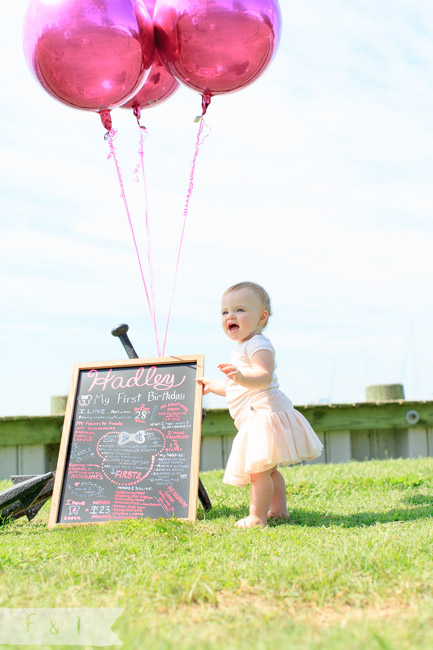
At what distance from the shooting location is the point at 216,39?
10.7 ft

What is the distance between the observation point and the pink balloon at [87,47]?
10.4 ft

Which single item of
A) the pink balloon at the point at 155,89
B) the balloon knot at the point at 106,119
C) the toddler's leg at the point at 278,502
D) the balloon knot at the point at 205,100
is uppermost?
the pink balloon at the point at 155,89

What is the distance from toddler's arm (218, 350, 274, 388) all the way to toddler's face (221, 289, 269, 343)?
18cm

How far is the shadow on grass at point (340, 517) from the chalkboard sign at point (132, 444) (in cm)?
37

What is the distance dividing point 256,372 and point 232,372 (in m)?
0.14

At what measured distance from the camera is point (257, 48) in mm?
3377

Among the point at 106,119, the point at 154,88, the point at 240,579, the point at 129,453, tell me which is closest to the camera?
the point at 240,579

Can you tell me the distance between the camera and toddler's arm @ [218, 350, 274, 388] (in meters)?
3.11

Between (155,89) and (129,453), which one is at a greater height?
(155,89)

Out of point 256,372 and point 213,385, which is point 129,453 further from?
point 256,372

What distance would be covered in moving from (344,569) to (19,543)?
4.90 ft

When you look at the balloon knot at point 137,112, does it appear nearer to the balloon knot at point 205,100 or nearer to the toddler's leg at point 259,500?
the balloon knot at point 205,100

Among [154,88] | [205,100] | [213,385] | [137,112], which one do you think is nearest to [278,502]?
[213,385]

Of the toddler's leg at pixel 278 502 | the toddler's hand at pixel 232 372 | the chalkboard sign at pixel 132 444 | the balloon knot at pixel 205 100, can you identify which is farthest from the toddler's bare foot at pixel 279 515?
the balloon knot at pixel 205 100
